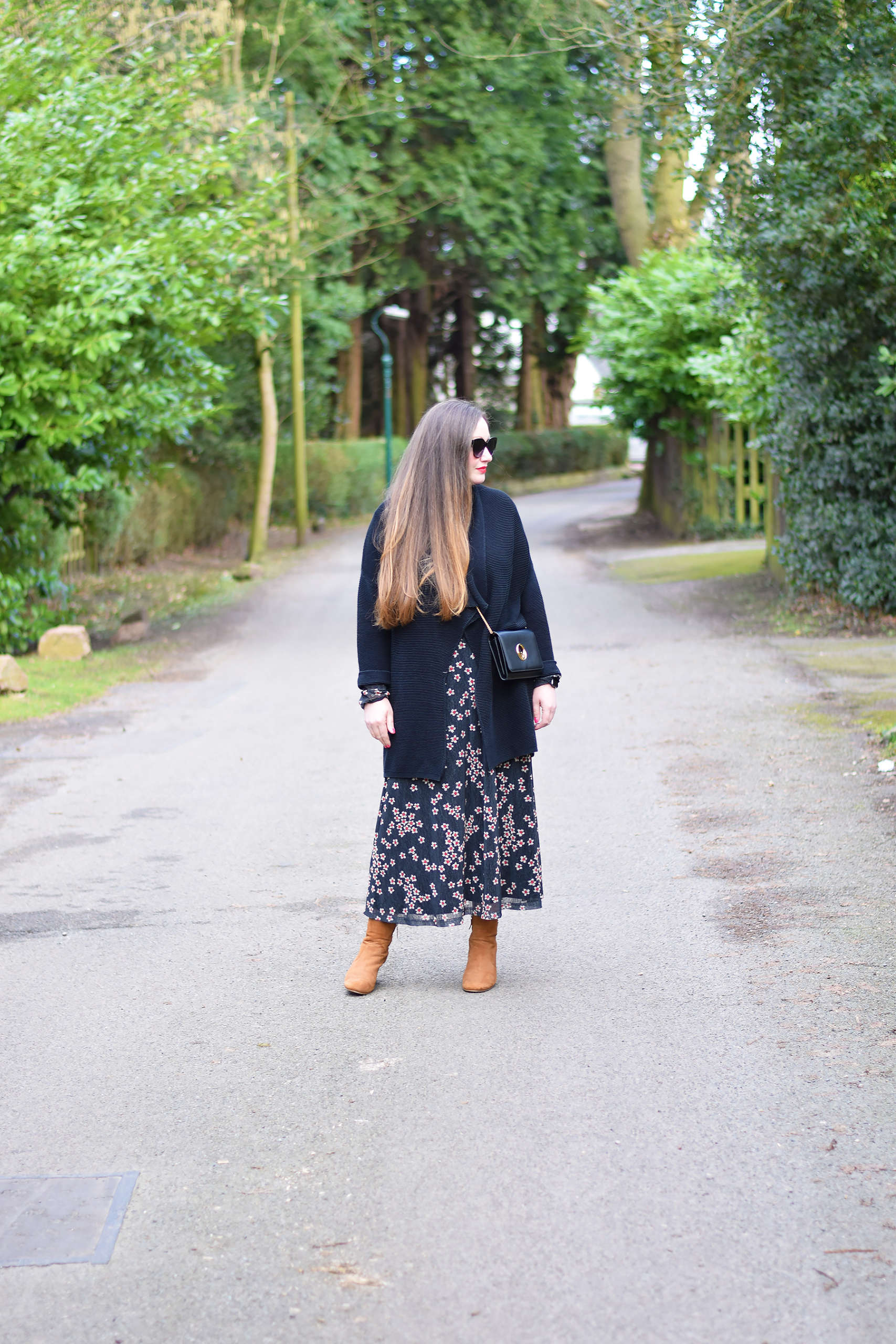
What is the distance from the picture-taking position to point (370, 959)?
191 inches

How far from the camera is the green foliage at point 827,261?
414 inches

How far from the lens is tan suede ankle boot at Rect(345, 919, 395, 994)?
483 cm

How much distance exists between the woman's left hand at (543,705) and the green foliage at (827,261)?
6030 millimetres

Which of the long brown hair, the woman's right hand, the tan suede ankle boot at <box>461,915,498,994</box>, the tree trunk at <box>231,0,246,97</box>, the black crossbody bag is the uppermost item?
the tree trunk at <box>231,0,246,97</box>

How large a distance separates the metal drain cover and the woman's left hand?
6.76 feet

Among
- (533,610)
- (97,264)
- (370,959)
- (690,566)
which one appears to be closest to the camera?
(370,959)

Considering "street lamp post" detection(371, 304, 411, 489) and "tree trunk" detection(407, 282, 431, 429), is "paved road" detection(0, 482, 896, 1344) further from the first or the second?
"tree trunk" detection(407, 282, 431, 429)

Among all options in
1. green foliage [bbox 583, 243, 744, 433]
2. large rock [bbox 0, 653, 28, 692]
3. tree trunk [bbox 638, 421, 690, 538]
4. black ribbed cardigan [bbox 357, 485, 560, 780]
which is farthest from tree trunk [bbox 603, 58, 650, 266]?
black ribbed cardigan [bbox 357, 485, 560, 780]

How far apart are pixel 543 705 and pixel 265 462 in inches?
803

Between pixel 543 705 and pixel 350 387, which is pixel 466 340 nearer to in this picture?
pixel 350 387

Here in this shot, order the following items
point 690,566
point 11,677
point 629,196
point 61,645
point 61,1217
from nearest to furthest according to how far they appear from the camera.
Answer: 1. point 61,1217
2. point 11,677
3. point 61,645
4. point 690,566
5. point 629,196

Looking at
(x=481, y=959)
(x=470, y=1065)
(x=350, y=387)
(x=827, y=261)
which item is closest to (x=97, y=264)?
(x=827, y=261)

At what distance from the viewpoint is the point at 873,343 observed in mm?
12664

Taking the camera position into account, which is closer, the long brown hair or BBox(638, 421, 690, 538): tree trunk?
the long brown hair
